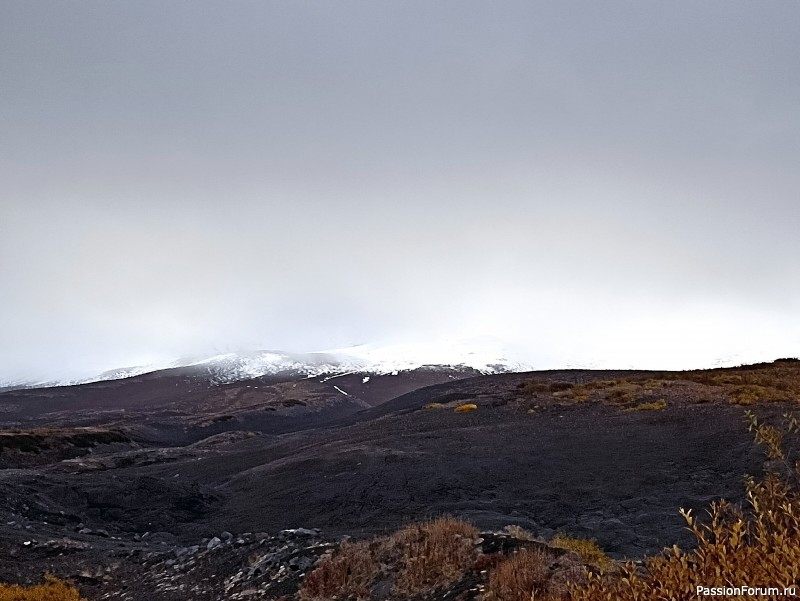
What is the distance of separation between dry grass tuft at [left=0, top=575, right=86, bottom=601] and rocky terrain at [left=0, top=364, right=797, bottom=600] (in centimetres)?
73

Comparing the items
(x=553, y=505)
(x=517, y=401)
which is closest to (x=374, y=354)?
(x=517, y=401)

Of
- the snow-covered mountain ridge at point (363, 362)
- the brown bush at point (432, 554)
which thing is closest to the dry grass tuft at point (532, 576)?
the brown bush at point (432, 554)

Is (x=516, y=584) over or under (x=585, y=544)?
over

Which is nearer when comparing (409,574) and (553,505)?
(409,574)

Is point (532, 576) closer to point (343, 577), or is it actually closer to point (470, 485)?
point (343, 577)

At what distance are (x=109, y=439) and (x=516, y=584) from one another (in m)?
65.9

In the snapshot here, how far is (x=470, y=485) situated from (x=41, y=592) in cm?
1417

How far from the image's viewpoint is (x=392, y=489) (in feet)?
71.3

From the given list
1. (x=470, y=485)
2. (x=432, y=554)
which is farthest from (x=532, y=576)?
(x=470, y=485)

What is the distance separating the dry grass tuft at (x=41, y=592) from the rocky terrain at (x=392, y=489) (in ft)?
2.40

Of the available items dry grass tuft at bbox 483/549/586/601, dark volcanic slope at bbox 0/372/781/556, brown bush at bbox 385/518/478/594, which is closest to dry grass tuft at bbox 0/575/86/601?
dark volcanic slope at bbox 0/372/781/556

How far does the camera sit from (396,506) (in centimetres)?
1967

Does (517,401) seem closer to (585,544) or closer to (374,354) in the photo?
(585,544)

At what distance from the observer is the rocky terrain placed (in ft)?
41.3
